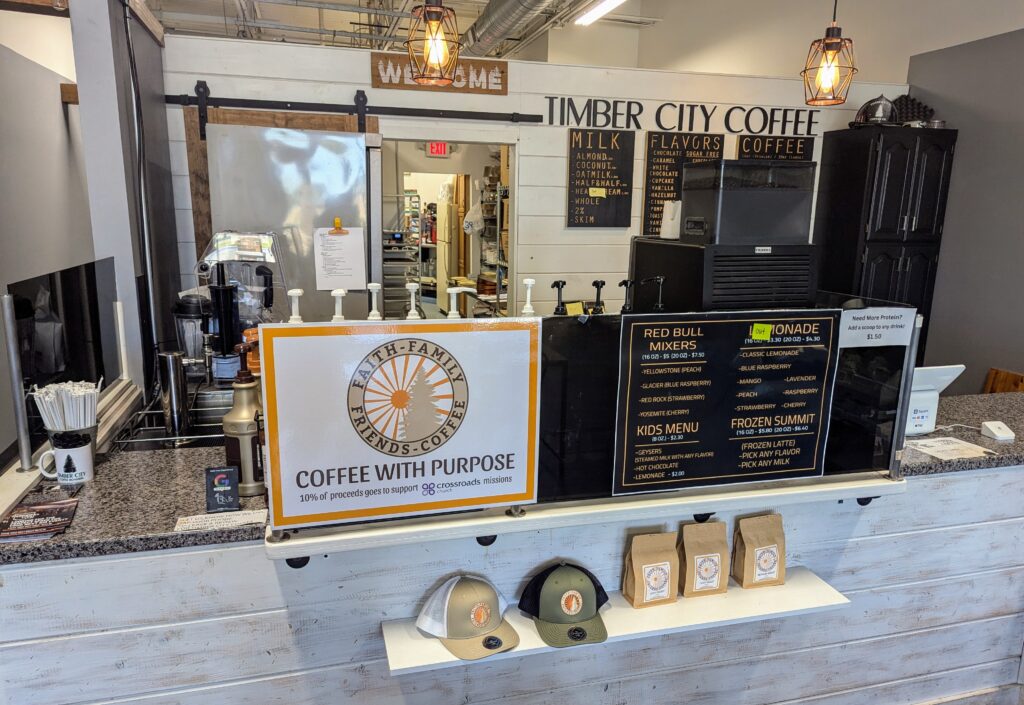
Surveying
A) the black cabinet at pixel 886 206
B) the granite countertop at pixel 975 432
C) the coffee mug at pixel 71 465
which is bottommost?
the granite countertop at pixel 975 432

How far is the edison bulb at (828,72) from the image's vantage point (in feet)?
11.0

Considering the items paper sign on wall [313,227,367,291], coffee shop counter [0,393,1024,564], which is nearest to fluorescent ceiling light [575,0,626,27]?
paper sign on wall [313,227,367,291]

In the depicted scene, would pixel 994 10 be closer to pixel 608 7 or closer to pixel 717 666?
pixel 608 7

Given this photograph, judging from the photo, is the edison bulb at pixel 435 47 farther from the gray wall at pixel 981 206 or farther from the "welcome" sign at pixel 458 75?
the gray wall at pixel 981 206

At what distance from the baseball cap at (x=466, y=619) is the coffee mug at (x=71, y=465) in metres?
0.85

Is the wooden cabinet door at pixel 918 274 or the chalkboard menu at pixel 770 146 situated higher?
the chalkboard menu at pixel 770 146

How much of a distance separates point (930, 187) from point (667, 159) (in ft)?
5.81

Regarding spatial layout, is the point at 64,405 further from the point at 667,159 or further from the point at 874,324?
the point at 667,159

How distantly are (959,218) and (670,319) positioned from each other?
4.12m

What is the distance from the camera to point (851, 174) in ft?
14.6

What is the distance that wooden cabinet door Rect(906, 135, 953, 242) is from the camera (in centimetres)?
434

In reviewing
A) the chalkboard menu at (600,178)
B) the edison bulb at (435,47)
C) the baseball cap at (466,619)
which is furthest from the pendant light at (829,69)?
the baseball cap at (466,619)

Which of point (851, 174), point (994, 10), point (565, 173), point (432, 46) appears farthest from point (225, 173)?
point (994, 10)

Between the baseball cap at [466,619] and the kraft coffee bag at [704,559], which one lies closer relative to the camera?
the baseball cap at [466,619]
